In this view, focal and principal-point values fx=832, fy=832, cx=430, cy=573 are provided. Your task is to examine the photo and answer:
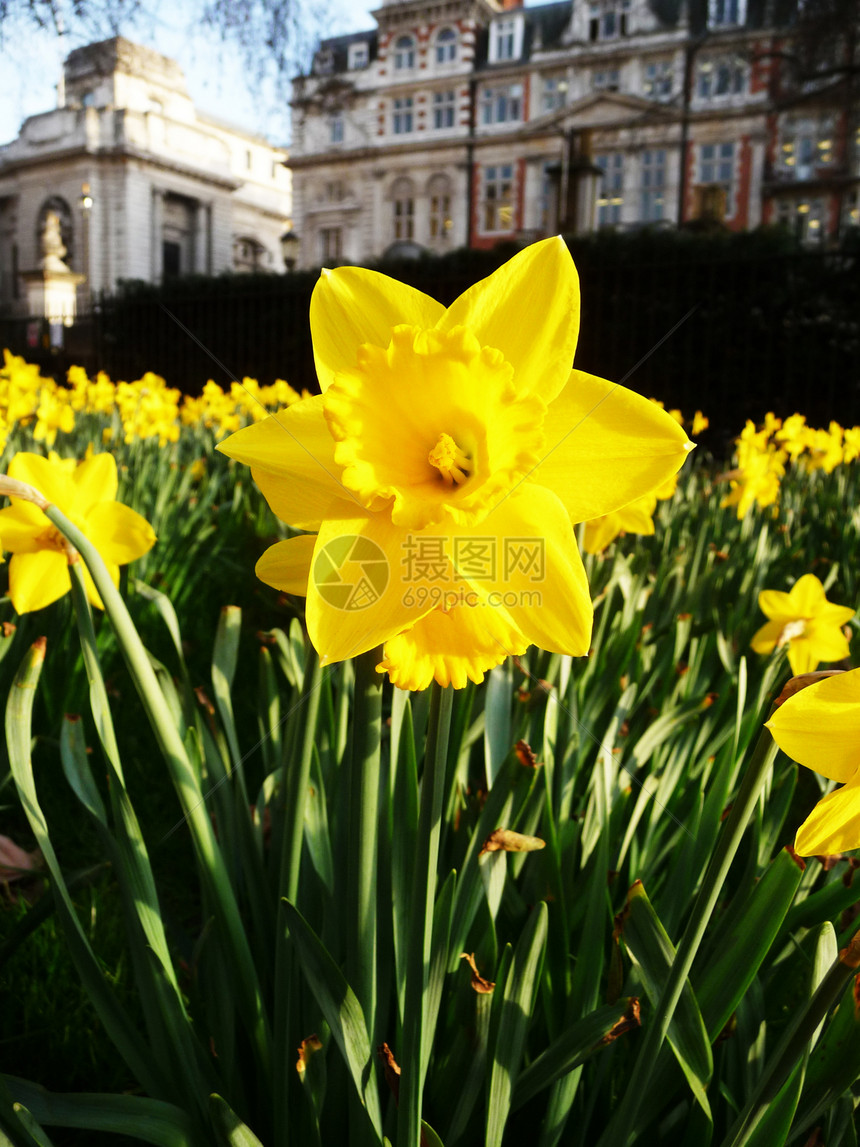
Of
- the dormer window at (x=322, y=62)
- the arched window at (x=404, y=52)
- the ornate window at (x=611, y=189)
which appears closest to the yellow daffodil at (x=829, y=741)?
the dormer window at (x=322, y=62)

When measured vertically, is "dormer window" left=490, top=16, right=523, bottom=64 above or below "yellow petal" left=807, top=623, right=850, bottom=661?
above

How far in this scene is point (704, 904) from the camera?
57cm

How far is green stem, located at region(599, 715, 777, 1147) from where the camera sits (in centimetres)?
54

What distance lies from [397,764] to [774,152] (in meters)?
27.7

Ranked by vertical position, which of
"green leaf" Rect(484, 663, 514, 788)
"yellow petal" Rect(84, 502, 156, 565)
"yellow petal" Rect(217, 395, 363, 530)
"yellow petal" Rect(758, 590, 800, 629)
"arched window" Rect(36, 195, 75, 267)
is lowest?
"green leaf" Rect(484, 663, 514, 788)

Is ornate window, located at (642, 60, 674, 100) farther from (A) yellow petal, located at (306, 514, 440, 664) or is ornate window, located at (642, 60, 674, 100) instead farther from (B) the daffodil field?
(A) yellow petal, located at (306, 514, 440, 664)

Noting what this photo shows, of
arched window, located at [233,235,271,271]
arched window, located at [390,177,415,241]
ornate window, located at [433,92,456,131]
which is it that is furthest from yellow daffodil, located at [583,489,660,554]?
arched window, located at [233,235,271,271]

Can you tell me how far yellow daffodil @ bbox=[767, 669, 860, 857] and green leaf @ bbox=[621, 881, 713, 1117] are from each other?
0.24m

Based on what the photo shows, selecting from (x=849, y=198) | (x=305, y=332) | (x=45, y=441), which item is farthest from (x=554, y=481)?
(x=849, y=198)

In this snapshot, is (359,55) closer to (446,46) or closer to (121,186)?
(446,46)

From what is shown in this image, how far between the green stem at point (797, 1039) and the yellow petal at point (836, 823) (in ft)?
0.19

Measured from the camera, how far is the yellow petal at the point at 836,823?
1.53 ft

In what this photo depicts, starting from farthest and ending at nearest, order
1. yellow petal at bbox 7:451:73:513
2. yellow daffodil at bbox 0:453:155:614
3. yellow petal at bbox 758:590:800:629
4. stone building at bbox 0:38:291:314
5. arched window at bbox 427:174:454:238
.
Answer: stone building at bbox 0:38:291:314 < arched window at bbox 427:174:454:238 < yellow petal at bbox 758:590:800:629 < yellow petal at bbox 7:451:73:513 < yellow daffodil at bbox 0:453:155:614

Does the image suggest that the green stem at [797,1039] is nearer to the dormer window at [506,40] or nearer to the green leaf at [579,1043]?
the green leaf at [579,1043]
